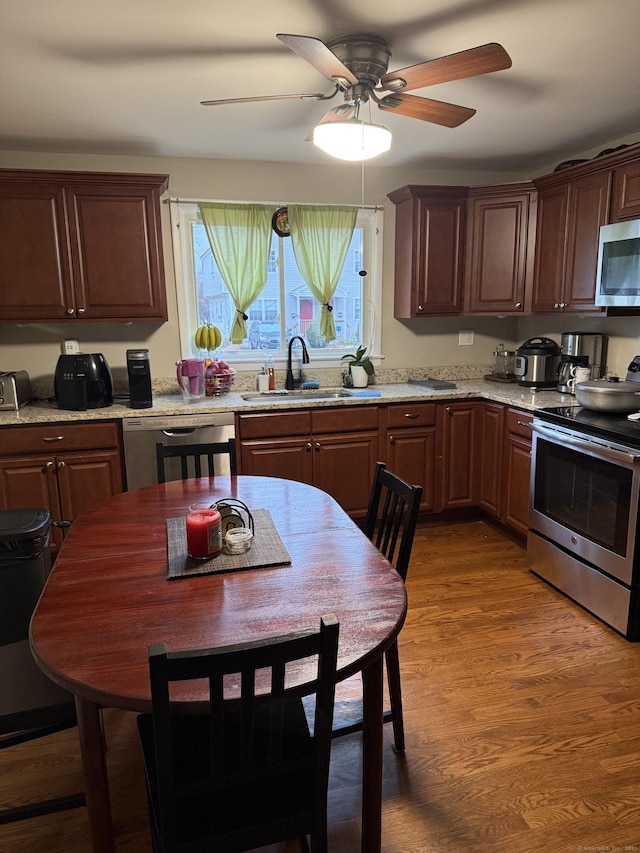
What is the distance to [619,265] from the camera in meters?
2.95

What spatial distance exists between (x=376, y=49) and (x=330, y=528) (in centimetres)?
172

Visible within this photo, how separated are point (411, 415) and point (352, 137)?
191 centimetres

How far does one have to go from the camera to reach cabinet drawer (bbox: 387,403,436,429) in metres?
3.64

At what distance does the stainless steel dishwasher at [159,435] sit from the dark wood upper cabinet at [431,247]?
1.57 metres

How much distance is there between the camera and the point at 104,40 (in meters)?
2.04

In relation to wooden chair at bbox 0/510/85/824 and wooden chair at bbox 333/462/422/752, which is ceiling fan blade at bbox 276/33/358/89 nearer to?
wooden chair at bbox 333/462/422/752

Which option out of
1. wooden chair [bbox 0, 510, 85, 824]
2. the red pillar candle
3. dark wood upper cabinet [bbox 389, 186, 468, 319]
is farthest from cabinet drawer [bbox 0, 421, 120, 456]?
dark wood upper cabinet [bbox 389, 186, 468, 319]

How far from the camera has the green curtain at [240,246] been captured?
3.73 meters

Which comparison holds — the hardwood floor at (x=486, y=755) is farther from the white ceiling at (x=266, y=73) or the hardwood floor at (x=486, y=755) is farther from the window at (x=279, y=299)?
the white ceiling at (x=266, y=73)

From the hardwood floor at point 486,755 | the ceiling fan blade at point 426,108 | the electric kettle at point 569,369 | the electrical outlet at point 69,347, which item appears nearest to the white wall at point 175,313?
the electrical outlet at point 69,347

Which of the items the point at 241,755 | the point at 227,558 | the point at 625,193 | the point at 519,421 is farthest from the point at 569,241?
the point at 241,755

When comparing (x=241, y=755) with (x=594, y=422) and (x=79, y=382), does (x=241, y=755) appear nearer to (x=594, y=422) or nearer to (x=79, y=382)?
(x=594, y=422)

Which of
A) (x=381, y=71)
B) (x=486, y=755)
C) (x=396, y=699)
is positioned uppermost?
(x=381, y=71)

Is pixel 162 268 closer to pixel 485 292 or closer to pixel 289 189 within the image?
pixel 289 189
